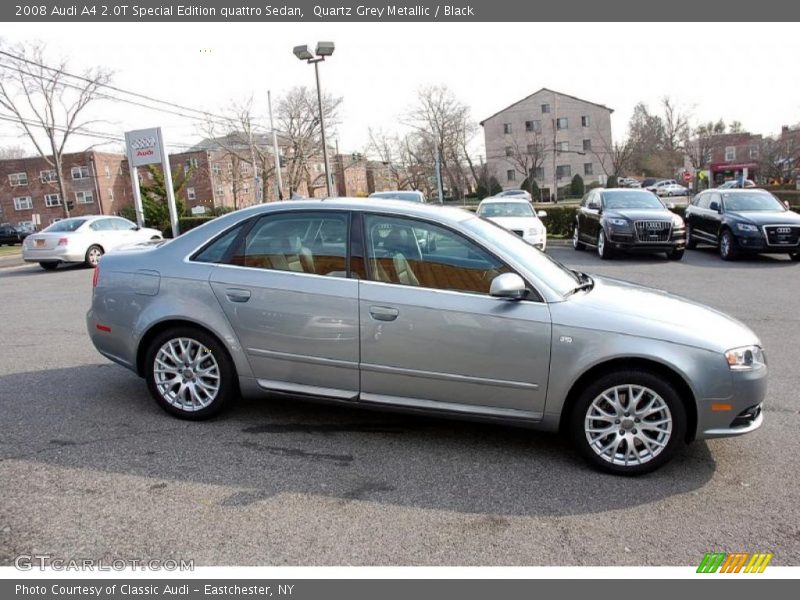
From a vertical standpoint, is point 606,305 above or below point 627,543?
above

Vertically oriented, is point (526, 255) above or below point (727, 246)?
above

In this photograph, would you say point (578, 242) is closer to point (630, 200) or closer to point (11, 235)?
point (630, 200)

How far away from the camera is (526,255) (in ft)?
13.8

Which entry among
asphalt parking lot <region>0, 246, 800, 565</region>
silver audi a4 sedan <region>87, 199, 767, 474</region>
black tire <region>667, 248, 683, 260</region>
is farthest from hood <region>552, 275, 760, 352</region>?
black tire <region>667, 248, 683, 260</region>

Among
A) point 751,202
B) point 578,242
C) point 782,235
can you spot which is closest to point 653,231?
point 782,235

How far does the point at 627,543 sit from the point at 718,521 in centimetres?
60

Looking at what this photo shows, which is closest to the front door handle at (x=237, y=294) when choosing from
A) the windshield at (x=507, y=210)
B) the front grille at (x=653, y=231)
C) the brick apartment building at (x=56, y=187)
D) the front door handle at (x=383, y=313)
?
the front door handle at (x=383, y=313)

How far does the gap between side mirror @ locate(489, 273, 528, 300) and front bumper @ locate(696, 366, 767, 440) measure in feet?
4.10

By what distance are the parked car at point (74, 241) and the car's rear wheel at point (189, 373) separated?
12687 millimetres

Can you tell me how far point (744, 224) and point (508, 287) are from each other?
12.3 metres

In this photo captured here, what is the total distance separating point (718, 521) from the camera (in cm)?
317

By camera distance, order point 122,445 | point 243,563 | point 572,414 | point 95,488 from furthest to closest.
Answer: point 122,445 → point 572,414 → point 95,488 → point 243,563

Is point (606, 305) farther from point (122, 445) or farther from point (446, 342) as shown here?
point (122, 445)

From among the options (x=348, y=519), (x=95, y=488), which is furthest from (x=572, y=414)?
(x=95, y=488)
